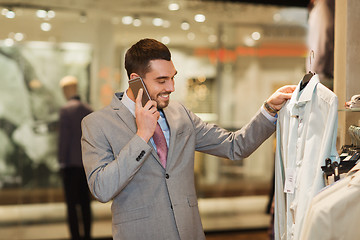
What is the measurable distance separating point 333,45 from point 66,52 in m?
4.04

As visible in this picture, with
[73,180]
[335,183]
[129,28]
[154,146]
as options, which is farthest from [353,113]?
[129,28]

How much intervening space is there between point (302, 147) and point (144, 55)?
87cm

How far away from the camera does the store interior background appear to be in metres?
6.04

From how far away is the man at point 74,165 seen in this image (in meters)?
5.69

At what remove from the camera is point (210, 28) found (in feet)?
22.1

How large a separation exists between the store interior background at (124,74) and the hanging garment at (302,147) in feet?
13.2

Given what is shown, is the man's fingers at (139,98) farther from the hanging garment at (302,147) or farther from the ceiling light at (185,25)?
the ceiling light at (185,25)

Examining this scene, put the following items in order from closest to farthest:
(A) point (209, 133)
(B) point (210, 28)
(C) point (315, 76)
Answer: (C) point (315, 76) → (A) point (209, 133) → (B) point (210, 28)

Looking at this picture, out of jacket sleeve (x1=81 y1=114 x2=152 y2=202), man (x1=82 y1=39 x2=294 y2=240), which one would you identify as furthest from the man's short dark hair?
jacket sleeve (x1=81 y1=114 x2=152 y2=202)

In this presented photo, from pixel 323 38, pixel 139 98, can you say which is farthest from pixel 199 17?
pixel 139 98

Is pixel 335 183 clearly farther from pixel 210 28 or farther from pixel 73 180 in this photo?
pixel 210 28

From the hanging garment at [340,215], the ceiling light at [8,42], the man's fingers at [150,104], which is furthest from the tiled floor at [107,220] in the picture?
the hanging garment at [340,215]

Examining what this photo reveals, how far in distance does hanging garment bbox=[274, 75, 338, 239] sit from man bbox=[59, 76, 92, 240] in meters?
3.58

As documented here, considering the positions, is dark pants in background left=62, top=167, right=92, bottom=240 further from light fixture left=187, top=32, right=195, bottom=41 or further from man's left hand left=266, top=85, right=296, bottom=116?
man's left hand left=266, top=85, right=296, bottom=116
